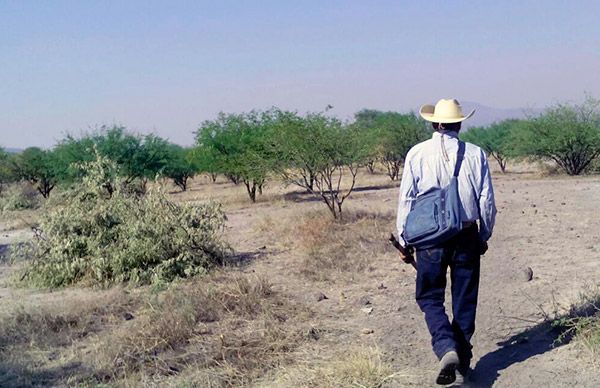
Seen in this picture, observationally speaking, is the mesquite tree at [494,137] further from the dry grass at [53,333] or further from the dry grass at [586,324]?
the dry grass at [586,324]

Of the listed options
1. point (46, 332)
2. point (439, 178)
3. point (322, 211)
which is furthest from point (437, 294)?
point (322, 211)

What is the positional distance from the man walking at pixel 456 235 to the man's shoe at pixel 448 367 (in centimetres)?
11

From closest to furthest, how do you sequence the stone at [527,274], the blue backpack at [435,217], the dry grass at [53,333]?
the blue backpack at [435,217], the dry grass at [53,333], the stone at [527,274]

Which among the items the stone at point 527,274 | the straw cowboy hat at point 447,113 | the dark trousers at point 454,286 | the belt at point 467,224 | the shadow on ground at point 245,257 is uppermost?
the straw cowboy hat at point 447,113

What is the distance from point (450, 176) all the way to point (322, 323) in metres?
2.40

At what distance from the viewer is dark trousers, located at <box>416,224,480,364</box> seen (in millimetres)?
4375

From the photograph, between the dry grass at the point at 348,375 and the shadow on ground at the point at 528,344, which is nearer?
the dry grass at the point at 348,375

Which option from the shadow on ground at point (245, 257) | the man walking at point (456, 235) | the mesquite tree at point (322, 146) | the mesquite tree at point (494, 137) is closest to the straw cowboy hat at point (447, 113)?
the man walking at point (456, 235)

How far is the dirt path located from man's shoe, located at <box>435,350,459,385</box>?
11.2 inches

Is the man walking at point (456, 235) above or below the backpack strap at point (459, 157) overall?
below

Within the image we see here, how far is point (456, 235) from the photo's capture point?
4332mm

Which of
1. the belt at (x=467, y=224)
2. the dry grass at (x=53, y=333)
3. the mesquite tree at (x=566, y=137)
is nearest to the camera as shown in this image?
the belt at (x=467, y=224)

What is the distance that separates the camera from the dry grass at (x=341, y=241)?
8828mm

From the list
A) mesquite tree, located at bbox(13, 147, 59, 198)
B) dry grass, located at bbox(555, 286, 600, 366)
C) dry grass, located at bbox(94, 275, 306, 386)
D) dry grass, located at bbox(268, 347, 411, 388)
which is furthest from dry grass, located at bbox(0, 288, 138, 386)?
mesquite tree, located at bbox(13, 147, 59, 198)
